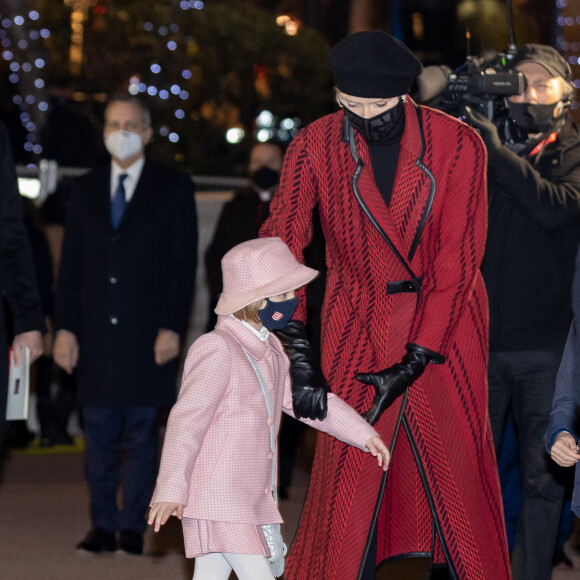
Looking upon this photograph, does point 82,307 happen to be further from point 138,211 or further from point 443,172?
point 443,172

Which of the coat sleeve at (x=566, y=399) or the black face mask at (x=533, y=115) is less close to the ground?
the black face mask at (x=533, y=115)

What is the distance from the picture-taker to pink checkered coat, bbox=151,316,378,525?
421 centimetres

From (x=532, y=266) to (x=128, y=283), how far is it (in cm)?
220

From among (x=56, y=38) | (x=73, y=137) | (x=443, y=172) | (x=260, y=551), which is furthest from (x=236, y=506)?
(x=56, y=38)

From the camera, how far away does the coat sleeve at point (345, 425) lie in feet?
14.5

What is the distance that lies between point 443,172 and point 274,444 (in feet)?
3.43

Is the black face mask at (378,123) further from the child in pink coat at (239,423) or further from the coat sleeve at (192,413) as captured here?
the coat sleeve at (192,413)

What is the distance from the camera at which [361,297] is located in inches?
185

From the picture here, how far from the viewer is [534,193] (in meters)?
5.53

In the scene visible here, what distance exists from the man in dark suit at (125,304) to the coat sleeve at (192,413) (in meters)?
2.68

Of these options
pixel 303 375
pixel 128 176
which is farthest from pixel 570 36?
pixel 303 375

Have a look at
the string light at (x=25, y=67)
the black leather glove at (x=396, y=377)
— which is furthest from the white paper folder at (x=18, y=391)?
the string light at (x=25, y=67)

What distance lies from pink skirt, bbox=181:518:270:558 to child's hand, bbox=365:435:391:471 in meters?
0.44

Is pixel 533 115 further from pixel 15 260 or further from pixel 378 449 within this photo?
pixel 15 260
